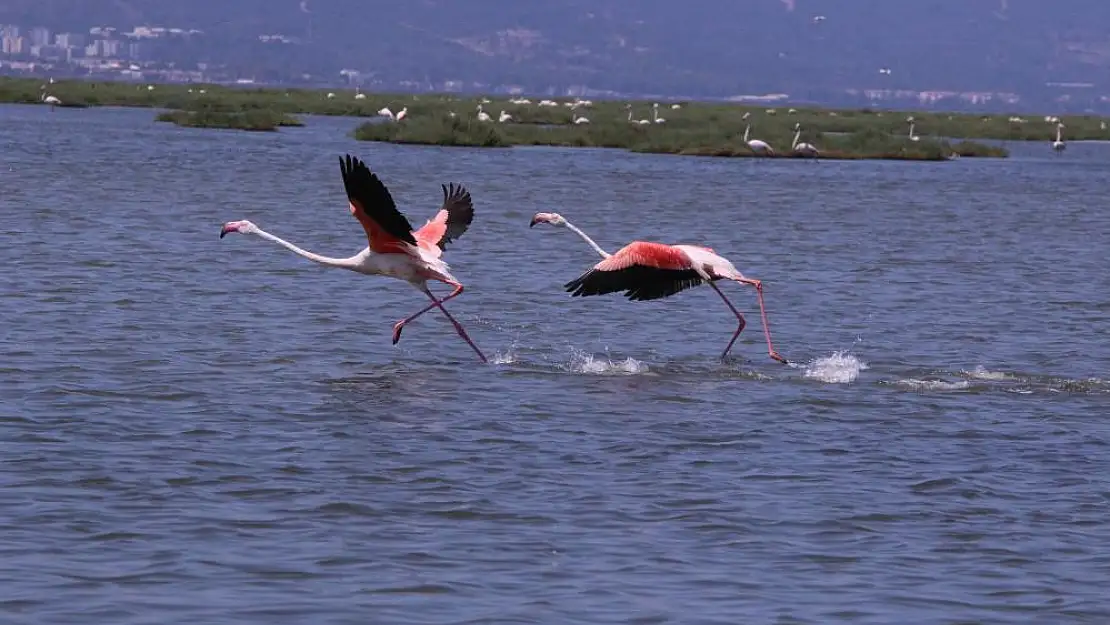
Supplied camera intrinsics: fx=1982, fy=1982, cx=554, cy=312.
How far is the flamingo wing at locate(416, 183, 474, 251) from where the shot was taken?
52.5 ft

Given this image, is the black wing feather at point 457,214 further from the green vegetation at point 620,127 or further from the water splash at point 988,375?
the green vegetation at point 620,127

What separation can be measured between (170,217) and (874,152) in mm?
36123

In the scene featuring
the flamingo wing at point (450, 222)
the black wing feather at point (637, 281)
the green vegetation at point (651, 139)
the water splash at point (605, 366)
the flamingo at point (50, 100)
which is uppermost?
the flamingo wing at point (450, 222)

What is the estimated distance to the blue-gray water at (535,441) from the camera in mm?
8602

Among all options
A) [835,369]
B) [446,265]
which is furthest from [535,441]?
[835,369]

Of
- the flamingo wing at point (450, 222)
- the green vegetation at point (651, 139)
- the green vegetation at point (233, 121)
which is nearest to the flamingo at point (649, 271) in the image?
the flamingo wing at point (450, 222)

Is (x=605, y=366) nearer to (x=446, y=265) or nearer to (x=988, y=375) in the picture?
(x=446, y=265)

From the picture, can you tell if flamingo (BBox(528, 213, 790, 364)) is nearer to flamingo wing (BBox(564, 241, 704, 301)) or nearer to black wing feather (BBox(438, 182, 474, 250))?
flamingo wing (BBox(564, 241, 704, 301))

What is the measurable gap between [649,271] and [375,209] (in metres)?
2.33

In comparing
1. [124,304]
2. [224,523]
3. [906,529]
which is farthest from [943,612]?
[124,304]

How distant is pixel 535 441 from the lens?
11906 mm

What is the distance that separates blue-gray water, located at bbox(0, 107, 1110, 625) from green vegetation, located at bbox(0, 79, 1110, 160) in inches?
1261

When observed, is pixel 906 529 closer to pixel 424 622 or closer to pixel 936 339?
pixel 424 622

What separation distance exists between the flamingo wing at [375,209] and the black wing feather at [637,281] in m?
1.32
